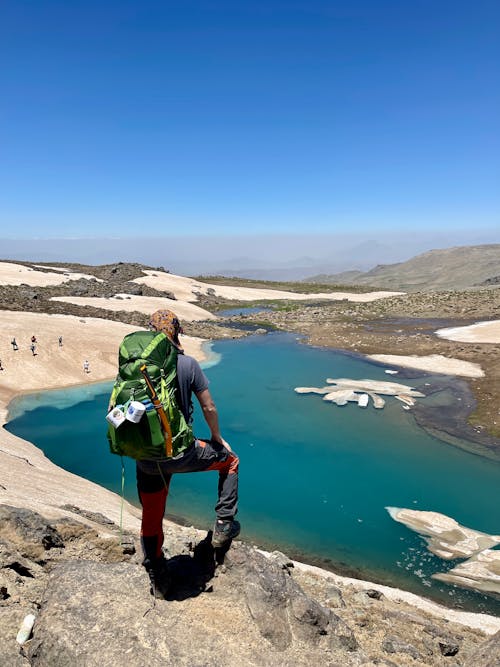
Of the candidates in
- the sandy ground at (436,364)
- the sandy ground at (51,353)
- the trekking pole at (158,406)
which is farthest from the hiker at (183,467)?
the sandy ground at (436,364)

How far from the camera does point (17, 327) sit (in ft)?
143

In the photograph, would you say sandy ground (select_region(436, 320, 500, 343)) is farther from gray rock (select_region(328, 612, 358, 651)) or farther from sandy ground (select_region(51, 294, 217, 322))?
gray rock (select_region(328, 612, 358, 651))

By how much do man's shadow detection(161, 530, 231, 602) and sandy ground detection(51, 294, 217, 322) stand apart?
62.0m

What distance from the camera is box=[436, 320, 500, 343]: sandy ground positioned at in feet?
180

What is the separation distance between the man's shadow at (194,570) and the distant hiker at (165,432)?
30 cm

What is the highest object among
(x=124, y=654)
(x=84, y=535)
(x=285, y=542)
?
(x=124, y=654)

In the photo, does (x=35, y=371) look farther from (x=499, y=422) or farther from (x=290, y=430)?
(x=499, y=422)

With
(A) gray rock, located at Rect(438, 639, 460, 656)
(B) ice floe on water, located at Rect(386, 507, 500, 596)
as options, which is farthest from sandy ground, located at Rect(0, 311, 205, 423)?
(A) gray rock, located at Rect(438, 639, 460, 656)

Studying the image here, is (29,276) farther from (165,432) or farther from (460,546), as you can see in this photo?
(165,432)

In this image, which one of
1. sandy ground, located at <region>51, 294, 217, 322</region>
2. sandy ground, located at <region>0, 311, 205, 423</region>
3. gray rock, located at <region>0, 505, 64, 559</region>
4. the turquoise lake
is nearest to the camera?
gray rock, located at <region>0, 505, 64, 559</region>

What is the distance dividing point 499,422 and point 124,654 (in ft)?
101

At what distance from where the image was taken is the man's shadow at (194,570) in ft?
23.5

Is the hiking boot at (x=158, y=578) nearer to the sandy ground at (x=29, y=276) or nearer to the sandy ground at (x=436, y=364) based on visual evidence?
the sandy ground at (x=436, y=364)

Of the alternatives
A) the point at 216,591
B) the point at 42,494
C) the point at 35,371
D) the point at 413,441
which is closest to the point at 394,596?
the point at 216,591
